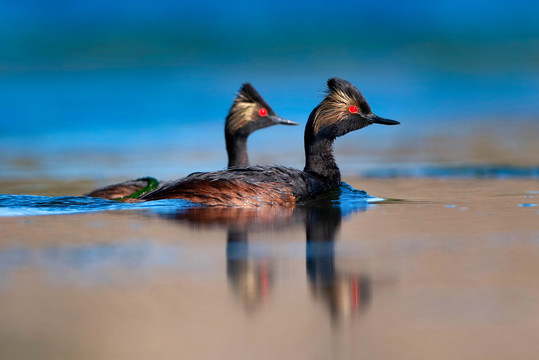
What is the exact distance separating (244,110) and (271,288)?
7457mm

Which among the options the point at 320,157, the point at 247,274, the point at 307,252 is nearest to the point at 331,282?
the point at 247,274

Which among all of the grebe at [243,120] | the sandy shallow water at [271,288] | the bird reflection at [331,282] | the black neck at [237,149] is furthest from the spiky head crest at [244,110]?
the bird reflection at [331,282]

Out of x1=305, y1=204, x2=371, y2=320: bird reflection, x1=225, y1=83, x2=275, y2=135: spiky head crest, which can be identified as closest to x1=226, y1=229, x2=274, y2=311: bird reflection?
x1=305, y1=204, x2=371, y2=320: bird reflection

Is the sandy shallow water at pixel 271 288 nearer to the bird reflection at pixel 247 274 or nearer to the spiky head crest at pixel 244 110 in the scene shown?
the bird reflection at pixel 247 274

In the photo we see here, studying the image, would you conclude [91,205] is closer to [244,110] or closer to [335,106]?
[335,106]

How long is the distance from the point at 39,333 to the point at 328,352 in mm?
1451

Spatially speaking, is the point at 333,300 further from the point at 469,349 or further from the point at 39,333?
the point at 39,333

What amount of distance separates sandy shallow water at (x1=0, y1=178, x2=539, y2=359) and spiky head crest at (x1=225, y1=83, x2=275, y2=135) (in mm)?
4286

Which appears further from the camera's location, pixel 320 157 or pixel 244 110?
pixel 244 110

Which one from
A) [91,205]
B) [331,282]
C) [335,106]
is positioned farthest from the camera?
[335,106]

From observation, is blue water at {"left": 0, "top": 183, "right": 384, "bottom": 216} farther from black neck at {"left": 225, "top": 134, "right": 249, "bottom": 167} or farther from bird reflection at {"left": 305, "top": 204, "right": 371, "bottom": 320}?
black neck at {"left": 225, "top": 134, "right": 249, "bottom": 167}

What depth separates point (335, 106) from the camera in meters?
10.0

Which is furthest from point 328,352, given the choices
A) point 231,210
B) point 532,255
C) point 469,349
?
point 231,210

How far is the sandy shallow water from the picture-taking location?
3752 millimetres
